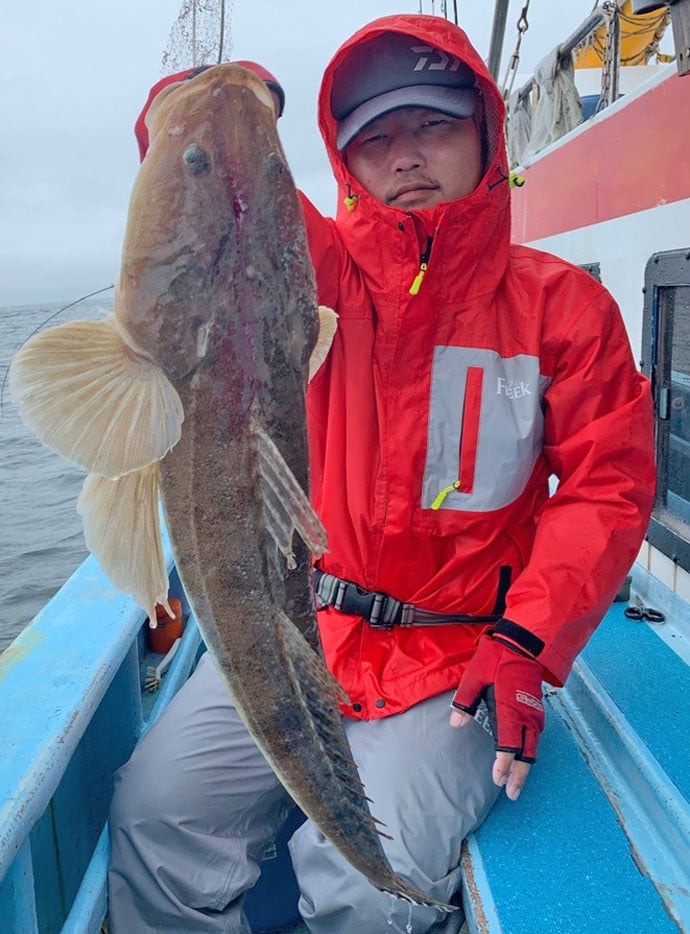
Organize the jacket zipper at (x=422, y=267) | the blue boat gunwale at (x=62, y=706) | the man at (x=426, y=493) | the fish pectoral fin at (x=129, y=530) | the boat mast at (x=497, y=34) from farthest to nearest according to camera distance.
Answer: the boat mast at (x=497, y=34)
the jacket zipper at (x=422, y=267)
the man at (x=426, y=493)
the blue boat gunwale at (x=62, y=706)
the fish pectoral fin at (x=129, y=530)

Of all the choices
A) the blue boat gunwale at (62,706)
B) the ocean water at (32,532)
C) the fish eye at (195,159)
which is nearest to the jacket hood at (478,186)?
the fish eye at (195,159)

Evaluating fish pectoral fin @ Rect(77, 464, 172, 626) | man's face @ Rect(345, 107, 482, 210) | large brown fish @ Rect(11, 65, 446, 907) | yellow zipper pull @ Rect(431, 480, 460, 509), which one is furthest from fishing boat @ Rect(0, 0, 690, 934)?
yellow zipper pull @ Rect(431, 480, 460, 509)

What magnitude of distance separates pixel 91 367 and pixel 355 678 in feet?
5.98

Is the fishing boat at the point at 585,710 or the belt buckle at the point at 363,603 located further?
the belt buckle at the point at 363,603

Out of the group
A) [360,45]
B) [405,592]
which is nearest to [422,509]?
[405,592]

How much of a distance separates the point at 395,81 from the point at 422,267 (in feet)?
2.23

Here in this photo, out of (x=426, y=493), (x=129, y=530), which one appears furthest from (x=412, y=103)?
(x=129, y=530)

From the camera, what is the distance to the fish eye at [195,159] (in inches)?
67.6

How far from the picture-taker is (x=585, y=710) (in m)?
3.51

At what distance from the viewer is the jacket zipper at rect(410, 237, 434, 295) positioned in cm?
283

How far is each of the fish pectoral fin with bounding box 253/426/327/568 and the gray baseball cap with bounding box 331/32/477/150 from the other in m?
1.62

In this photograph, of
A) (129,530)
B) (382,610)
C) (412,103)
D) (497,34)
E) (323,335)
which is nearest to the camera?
(129,530)

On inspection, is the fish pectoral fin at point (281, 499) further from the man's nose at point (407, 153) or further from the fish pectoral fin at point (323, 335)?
the man's nose at point (407, 153)

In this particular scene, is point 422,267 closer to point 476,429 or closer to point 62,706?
point 476,429
